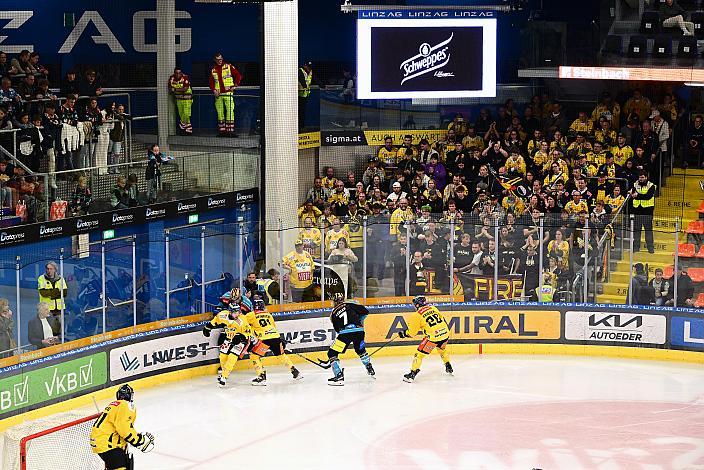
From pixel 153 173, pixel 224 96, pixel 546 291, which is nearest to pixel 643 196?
pixel 546 291

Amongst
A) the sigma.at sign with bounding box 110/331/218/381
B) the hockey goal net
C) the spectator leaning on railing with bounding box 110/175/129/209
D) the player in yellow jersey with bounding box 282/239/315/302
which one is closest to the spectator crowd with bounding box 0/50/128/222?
the spectator leaning on railing with bounding box 110/175/129/209

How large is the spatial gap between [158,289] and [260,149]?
3.91 meters

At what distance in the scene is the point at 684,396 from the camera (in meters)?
16.9

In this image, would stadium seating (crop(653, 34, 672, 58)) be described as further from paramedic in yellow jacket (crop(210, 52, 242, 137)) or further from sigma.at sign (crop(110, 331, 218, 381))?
sigma.at sign (crop(110, 331, 218, 381))

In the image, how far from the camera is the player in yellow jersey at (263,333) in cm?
1698

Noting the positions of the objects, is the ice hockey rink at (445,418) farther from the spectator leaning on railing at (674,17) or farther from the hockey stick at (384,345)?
the spectator leaning on railing at (674,17)

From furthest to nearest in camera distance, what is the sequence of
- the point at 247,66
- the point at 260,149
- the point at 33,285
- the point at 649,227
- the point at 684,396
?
the point at 247,66 < the point at 260,149 < the point at 649,227 < the point at 684,396 < the point at 33,285

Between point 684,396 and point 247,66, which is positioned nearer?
point 684,396

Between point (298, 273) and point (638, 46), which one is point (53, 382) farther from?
point (638, 46)

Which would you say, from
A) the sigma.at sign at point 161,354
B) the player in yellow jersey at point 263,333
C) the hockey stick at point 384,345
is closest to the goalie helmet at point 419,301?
the hockey stick at point 384,345

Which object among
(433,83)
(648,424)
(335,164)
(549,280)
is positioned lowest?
(648,424)

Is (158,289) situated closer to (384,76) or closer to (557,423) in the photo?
(557,423)

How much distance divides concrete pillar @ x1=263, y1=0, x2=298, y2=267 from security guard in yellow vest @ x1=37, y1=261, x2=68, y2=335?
4.27 metres

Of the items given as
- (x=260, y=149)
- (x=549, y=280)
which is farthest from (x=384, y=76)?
(x=549, y=280)
